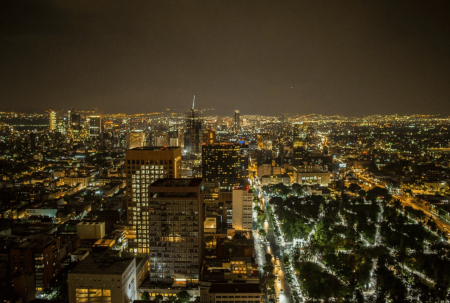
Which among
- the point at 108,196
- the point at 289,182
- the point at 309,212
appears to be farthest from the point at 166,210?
the point at 289,182

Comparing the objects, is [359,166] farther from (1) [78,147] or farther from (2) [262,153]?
(1) [78,147]

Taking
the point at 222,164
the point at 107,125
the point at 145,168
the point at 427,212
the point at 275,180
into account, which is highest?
the point at 107,125

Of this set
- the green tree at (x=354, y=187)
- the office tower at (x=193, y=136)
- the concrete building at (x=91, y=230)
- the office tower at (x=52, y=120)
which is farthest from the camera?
the office tower at (x=52, y=120)

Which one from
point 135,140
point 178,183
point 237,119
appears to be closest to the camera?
point 178,183

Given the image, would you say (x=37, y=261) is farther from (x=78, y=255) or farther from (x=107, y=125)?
(x=107, y=125)

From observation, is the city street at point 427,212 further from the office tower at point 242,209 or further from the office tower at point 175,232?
the office tower at point 175,232

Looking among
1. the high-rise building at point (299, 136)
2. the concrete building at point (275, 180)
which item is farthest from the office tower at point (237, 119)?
the concrete building at point (275, 180)

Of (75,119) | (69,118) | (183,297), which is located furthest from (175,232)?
(69,118)
